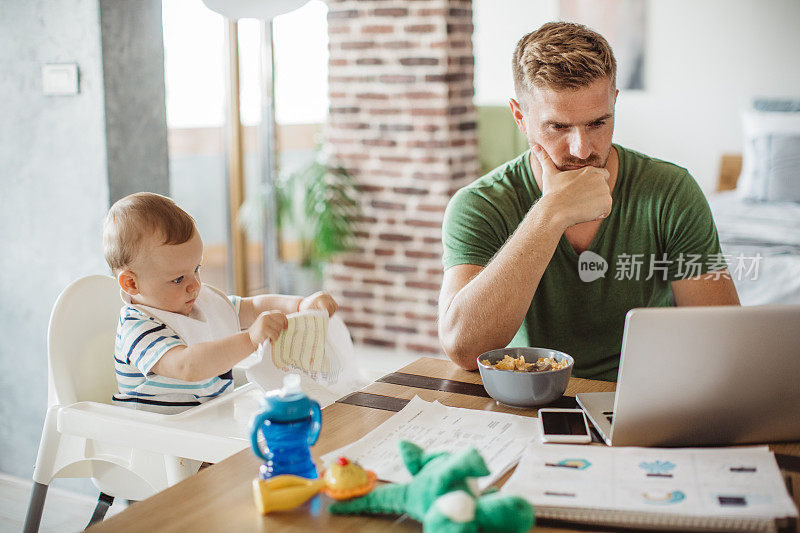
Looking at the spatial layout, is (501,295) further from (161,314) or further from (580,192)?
(161,314)

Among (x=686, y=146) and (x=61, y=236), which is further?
(x=686, y=146)

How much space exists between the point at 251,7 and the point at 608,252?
93 cm

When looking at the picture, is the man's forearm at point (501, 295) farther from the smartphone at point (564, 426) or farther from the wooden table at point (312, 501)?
the smartphone at point (564, 426)

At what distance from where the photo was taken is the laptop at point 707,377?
0.99m

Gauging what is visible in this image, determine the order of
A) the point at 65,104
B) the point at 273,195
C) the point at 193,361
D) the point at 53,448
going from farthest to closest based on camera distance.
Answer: the point at 273,195 → the point at 65,104 → the point at 53,448 → the point at 193,361

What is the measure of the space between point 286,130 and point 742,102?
284 cm

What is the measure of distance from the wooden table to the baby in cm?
32

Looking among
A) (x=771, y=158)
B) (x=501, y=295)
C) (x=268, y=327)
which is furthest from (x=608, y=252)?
(x=771, y=158)

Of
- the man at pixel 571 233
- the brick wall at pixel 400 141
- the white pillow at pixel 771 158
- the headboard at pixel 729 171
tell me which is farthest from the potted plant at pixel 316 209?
the headboard at pixel 729 171

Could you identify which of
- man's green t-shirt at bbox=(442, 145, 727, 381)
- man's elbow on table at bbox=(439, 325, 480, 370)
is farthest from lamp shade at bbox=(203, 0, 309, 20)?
man's elbow on table at bbox=(439, 325, 480, 370)

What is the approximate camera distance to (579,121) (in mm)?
1549

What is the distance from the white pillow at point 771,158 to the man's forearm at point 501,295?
10.9 ft

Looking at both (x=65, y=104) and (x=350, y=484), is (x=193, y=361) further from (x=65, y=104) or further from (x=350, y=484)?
(x=65, y=104)

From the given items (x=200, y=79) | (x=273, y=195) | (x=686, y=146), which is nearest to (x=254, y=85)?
(x=200, y=79)
